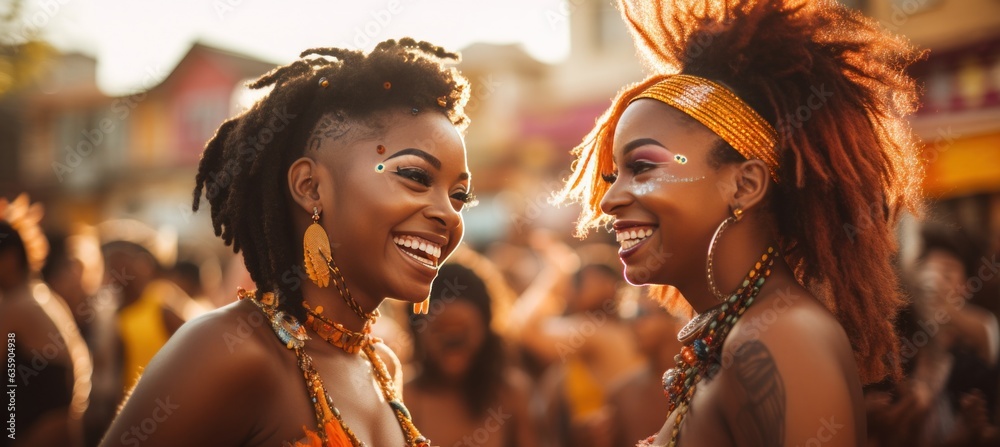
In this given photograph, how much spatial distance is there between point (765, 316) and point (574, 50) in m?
18.8

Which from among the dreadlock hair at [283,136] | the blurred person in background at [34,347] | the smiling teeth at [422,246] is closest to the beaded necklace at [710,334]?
the smiling teeth at [422,246]

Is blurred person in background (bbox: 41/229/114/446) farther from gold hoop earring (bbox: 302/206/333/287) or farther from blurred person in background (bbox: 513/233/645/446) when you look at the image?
gold hoop earring (bbox: 302/206/333/287)

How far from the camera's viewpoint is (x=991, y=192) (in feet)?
38.9

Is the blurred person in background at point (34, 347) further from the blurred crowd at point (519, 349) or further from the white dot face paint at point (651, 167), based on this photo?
the white dot face paint at point (651, 167)

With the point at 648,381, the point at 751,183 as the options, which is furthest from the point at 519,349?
the point at 751,183

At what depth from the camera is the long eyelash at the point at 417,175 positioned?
8.81ft

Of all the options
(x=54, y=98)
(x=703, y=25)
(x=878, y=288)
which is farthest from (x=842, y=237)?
(x=54, y=98)

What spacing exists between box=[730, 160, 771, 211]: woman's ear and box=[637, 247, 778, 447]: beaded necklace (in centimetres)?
18

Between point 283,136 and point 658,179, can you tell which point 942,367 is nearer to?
point 658,179

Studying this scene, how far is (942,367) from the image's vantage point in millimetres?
5277

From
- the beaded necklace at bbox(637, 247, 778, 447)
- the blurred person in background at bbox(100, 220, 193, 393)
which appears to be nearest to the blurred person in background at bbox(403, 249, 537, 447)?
the beaded necklace at bbox(637, 247, 778, 447)

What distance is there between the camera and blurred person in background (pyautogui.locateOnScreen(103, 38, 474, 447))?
2646mm

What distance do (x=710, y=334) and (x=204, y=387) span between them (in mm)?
1542

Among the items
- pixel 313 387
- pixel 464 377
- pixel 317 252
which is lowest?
pixel 464 377
